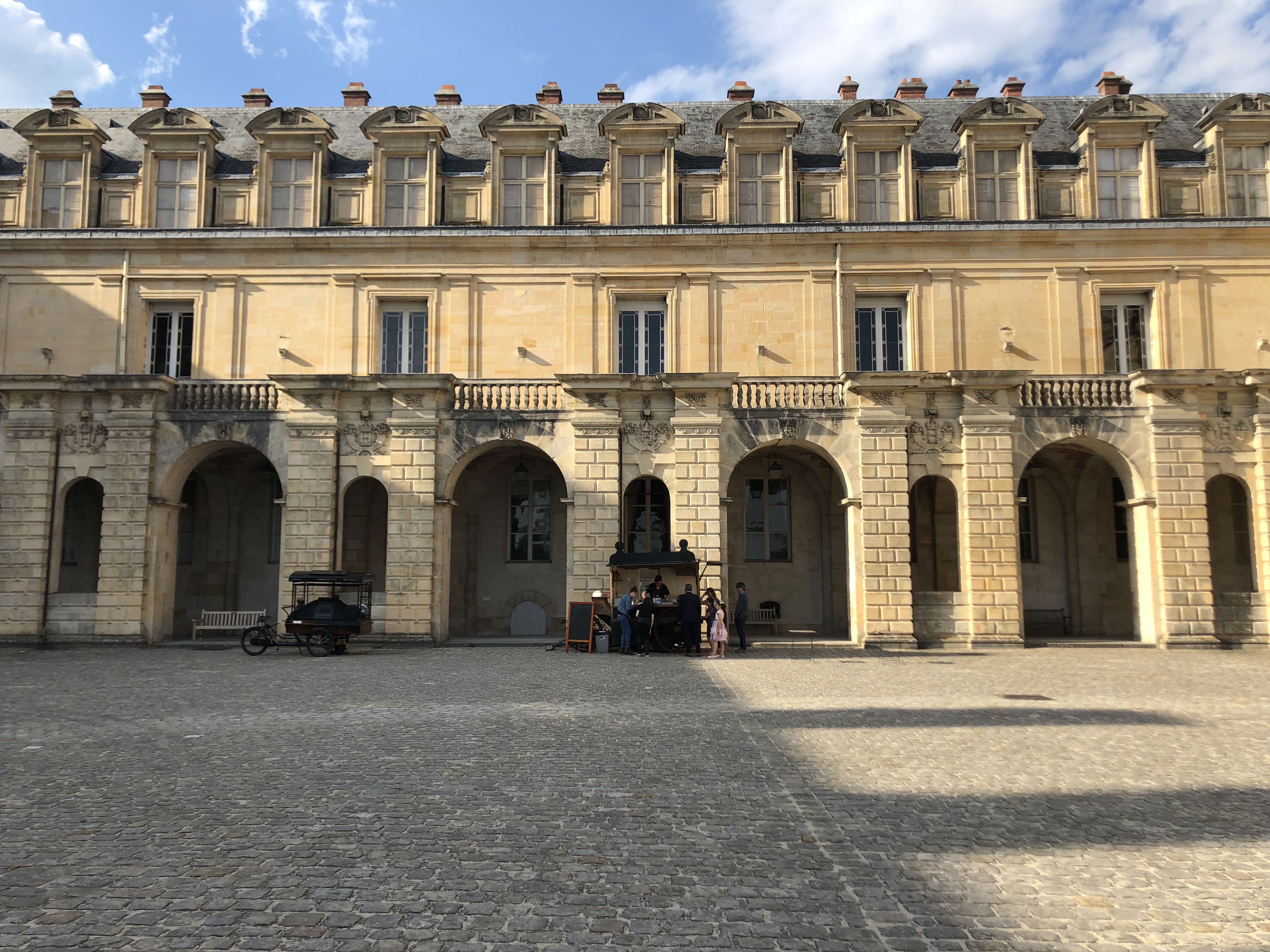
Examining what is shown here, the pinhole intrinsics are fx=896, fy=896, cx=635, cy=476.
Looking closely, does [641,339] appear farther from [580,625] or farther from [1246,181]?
[1246,181]

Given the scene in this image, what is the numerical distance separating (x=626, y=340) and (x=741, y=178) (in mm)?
5738

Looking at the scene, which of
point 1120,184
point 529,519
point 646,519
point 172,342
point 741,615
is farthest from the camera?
point 529,519

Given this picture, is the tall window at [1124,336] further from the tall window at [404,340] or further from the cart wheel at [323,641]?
the cart wheel at [323,641]

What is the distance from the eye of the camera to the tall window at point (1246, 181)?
988 inches

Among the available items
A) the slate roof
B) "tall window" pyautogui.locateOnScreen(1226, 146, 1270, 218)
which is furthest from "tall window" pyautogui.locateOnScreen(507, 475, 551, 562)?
"tall window" pyautogui.locateOnScreen(1226, 146, 1270, 218)

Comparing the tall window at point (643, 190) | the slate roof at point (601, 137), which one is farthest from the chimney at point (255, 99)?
the tall window at point (643, 190)

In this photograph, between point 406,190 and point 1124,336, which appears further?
point 406,190

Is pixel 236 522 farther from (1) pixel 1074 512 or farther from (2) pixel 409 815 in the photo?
(1) pixel 1074 512

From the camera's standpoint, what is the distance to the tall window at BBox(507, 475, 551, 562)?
2592 centimetres

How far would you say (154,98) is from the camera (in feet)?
98.8

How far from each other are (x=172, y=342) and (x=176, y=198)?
4.24 metres

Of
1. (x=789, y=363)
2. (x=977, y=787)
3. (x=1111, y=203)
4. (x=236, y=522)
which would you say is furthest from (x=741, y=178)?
(x=977, y=787)

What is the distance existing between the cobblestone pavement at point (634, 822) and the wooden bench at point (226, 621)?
1014 cm

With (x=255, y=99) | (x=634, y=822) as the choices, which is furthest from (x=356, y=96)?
(x=634, y=822)
